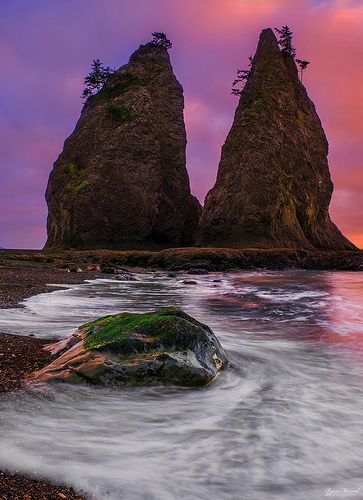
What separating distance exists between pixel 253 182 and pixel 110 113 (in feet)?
58.0

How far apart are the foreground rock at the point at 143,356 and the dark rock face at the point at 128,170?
3890cm

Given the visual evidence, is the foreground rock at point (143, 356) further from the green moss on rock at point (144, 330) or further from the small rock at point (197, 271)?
the small rock at point (197, 271)

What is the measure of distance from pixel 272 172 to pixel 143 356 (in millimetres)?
43076

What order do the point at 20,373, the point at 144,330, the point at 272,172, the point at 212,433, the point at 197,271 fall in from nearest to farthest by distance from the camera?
the point at 212,433 → the point at 20,373 → the point at 144,330 → the point at 197,271 → the point at 272,172

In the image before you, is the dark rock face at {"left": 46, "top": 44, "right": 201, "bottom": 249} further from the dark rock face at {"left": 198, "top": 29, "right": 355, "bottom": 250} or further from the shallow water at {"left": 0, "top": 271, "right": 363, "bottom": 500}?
the shallow water at {"left": 0, "top": 271, "right": 363, "bottom": 500}

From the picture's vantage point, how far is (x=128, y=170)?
1780 inches

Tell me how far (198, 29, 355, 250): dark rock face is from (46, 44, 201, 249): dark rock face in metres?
4.66

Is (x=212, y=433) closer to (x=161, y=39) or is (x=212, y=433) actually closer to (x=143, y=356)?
(x=143, y=356)

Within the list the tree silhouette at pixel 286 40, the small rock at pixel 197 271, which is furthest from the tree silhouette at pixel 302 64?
the small rock at pixel 197 271

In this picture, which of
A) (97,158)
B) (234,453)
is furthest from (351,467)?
(97,158)

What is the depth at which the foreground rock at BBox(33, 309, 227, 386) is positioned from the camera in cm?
402

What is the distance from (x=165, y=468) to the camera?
8.64ft

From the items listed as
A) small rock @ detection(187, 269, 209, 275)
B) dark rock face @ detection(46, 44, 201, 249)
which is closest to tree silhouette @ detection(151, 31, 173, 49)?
dark rock face @ detection(46, 44, 201, 249)

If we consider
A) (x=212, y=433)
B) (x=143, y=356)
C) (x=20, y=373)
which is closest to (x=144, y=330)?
(x=143, y=356)
